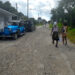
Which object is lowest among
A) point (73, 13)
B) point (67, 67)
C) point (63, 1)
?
point (67, 67)

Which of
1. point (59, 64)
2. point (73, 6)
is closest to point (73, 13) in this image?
point (73, 6)

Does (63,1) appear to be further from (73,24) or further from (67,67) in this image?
(67,67)

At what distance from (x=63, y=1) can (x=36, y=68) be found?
24.0m

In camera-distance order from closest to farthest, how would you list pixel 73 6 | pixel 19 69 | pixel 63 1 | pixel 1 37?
1. pixel 19 69
2. pixel 1 37
3. pixel 73 6
4. pixel 63 1

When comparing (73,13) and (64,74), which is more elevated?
(73,13)

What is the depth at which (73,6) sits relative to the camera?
87.7 ft

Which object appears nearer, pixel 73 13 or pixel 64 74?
pixel 64 74

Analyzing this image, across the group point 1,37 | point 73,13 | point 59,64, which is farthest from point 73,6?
point 59,64

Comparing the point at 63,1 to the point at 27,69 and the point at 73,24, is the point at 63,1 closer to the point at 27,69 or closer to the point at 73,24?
the point at 73,24

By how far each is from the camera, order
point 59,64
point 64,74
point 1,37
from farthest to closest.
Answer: point 1,37 < point 59,64 < point 64,74

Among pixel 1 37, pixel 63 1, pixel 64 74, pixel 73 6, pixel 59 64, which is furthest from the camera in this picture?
pixel 63 1

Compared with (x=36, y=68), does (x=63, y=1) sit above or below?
above

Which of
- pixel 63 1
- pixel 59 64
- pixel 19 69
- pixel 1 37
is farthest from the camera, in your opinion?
pixel 63 1

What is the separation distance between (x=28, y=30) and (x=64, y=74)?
24.7 metres
